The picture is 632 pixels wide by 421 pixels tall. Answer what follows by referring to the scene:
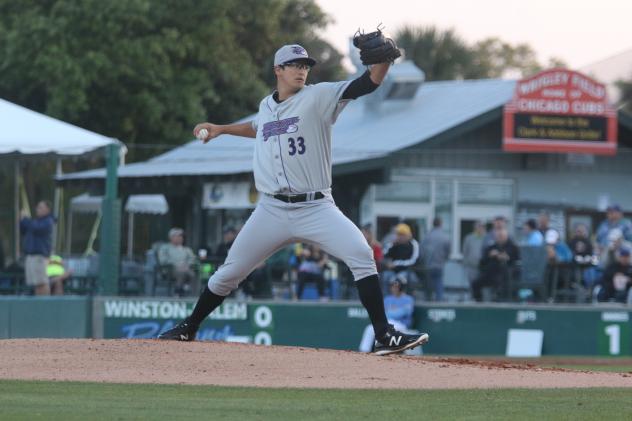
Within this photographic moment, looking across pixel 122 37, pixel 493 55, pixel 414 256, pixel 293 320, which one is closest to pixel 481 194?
pixel 414 256

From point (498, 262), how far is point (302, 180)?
12.1 metres

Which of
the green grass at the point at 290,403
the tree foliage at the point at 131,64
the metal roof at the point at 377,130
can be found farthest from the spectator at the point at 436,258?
the tree foliage at the point at 131,64

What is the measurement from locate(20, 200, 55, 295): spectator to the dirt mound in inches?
386

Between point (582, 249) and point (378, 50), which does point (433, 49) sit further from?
point (378, 50)

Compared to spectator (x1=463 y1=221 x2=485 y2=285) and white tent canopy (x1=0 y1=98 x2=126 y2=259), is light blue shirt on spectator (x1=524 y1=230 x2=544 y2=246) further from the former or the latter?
white tent canopy (x1=0 y1=98 x2=126 y2=259)

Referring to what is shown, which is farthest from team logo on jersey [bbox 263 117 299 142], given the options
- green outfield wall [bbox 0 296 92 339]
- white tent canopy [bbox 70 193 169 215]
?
white tent canopy [bbox 70 193 169 215]

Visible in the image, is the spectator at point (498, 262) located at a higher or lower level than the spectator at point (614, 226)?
lower

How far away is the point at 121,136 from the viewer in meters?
40.8

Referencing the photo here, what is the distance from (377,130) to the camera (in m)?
29.4

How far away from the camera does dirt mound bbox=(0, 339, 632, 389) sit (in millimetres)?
8828

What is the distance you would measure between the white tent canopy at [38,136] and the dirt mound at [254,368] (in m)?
9.62

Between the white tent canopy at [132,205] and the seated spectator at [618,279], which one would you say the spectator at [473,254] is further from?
the white tent canopy at [132,205]

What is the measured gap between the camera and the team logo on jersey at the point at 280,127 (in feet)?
29.9

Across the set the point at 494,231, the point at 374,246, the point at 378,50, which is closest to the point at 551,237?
the point at 494,231
